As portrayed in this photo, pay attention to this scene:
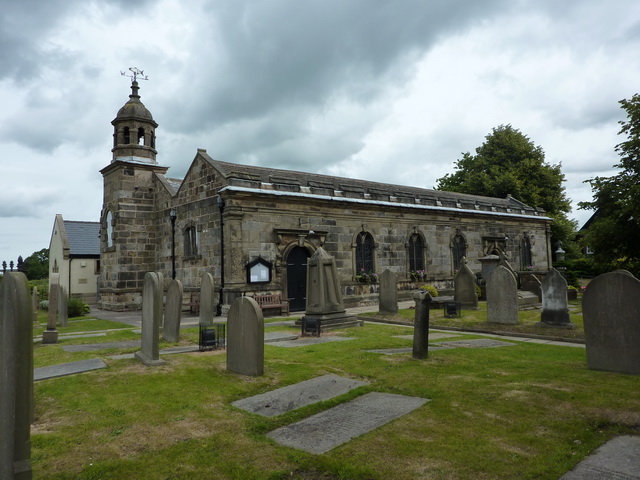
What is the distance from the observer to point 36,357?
906 cm

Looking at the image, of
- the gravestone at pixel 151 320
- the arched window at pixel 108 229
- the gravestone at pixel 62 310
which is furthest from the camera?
the arched window at pixel 108 229

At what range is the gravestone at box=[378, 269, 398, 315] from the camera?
1584 cm

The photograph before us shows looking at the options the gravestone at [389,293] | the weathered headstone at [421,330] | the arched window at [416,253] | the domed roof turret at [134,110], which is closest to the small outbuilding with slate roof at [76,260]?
the domed roof turret at [134,110]

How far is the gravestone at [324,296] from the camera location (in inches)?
492

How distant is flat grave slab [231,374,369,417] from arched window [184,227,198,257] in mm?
14117

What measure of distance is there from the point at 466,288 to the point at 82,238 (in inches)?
1036

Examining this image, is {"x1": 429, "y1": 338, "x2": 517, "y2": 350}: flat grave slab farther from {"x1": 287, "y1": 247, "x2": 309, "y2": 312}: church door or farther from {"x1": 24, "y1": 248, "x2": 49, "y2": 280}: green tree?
{"x1": 24, "y1": 248, "x2": 49, "y2": 280}: green tree

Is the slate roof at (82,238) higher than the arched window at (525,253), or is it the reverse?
the slate roof at (82,238)

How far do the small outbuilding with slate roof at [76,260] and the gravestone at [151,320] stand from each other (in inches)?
919

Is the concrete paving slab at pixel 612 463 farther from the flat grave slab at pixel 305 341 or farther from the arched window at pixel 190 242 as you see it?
the arched window at pixel 190 242

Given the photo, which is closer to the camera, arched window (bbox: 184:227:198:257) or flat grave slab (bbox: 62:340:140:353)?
flat grave slab (bbox: 62:340:140:353)

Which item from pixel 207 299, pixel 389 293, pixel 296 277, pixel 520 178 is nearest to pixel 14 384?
pixel 207 299

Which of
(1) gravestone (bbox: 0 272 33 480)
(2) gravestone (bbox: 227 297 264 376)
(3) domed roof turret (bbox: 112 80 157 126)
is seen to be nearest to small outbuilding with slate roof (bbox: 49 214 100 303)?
(3) domed roof turret (bbox: 112 80 157 126)

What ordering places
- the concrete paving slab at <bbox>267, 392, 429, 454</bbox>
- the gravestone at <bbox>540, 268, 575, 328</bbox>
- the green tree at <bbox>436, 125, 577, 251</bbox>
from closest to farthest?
the concrete paving slab at <bbox>267, 392, 429, 454</bbox>, the gravestone at <bbox>540, 268, 575, 328</bbox>, the green tree at <bbox>436, 125, 577, 251</bbox>
